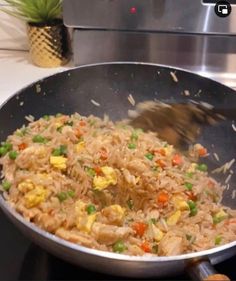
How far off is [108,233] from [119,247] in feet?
0.12

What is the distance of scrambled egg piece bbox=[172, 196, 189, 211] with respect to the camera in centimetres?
110

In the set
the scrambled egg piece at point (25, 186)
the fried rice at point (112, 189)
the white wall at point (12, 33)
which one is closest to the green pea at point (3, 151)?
the fried rice at point (112, 189)

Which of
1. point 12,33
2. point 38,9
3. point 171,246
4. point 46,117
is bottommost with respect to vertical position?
point 171,246

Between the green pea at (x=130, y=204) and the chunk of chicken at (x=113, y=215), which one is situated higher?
the chunk of chicken at (x=113, y=215)

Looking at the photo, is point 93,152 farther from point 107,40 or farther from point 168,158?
point 107,40

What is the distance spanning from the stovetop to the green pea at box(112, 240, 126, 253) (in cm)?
9

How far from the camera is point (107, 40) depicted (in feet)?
4.94

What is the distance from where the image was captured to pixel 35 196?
100 cm

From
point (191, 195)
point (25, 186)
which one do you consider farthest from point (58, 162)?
point (191, 195)

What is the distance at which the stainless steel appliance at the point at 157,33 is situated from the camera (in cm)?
142

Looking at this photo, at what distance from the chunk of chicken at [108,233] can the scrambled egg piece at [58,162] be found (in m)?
0.22

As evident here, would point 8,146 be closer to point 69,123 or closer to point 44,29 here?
point 69,123

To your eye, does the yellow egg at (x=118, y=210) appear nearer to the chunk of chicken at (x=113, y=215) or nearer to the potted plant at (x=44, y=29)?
the chunk of chicken at (x=113, y=215)

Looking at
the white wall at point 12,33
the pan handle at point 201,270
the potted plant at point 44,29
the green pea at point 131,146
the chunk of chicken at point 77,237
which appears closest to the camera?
the pan handle at point 201,270
